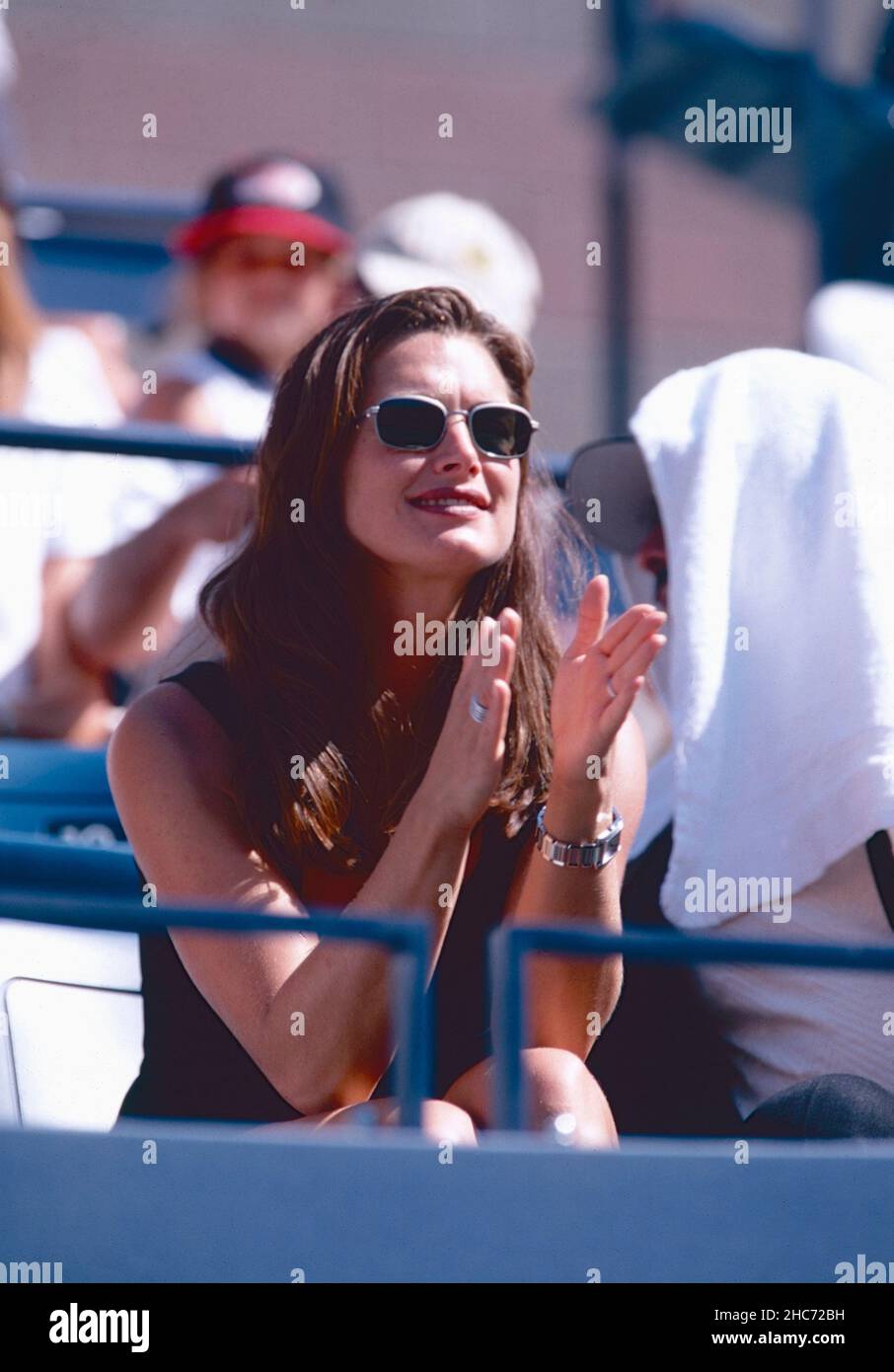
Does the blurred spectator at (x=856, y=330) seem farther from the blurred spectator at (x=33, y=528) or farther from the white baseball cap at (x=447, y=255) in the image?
the blurred spectator at (x=33, y=528)

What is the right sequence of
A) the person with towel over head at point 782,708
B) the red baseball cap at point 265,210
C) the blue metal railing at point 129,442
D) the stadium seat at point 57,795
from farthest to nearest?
the red baseball cap at point 265,210 → the stadium seat at point 57,795 → the blue metal railing at point 129,442 → the person with towel over head at point 782,708

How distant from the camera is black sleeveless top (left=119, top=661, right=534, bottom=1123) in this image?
177 centimetres

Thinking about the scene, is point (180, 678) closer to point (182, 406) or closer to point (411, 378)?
point (411, 378)

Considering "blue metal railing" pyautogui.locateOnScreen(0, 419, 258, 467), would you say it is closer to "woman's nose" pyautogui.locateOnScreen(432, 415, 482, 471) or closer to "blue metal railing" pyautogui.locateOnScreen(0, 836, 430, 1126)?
"woman's nose" pyautogui.locateOnScreen(432, 415, 482, 471)

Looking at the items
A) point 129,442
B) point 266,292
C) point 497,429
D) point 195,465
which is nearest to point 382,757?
point 497,429

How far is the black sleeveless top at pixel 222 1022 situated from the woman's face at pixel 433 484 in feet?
0.70

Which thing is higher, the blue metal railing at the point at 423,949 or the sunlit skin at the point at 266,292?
the sunlit skin at the point at 266,292

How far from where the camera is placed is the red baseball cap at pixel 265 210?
10.8 feet

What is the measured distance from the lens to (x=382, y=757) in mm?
1826

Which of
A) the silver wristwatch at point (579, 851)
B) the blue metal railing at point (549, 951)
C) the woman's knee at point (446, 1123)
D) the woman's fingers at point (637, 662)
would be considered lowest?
the woman's knee at point (446, 1123)

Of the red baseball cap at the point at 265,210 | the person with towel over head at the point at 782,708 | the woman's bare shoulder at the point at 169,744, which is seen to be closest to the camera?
the woman's bare shoulder at the point at 169,744

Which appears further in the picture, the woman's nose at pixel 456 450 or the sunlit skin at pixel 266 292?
the sunlit skin at pixel 266 292

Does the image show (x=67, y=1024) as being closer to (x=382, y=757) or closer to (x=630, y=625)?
(x=382, y=757)

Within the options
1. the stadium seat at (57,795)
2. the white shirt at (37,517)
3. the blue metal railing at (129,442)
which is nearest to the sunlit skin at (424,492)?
the blue metal railing at (129,442)
